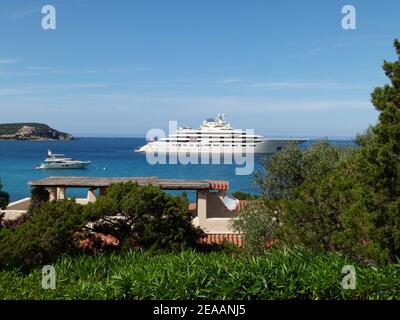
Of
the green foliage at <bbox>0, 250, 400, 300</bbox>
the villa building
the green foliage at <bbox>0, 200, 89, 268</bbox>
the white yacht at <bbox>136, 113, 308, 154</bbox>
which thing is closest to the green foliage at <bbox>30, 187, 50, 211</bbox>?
the villa building

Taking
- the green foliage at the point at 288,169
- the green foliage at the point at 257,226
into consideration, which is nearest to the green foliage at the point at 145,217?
the green foliage at the point at 257,226

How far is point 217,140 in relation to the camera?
95750mm

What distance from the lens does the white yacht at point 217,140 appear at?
312 feet

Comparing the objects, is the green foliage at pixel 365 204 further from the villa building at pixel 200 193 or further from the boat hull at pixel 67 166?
the boat hull at pixel 67 166

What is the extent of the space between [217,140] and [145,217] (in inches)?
3378

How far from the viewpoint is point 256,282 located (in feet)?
18.7

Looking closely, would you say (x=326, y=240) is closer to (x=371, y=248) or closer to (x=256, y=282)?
(x=371, y=248)

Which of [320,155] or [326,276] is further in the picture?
[320,155]

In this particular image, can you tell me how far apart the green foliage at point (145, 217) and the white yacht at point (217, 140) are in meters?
83.6

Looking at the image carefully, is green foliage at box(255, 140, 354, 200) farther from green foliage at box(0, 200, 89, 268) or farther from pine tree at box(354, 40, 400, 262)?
pine tree at box(354, 40, 400, 262)

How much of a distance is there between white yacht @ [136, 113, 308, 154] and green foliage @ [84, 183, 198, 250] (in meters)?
83.6

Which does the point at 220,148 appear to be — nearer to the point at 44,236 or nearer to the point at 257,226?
the point at 257,226

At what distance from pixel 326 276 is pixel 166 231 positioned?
4.91 meters
